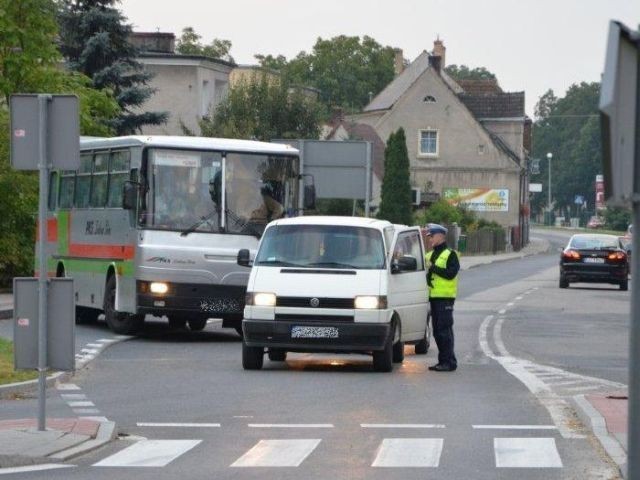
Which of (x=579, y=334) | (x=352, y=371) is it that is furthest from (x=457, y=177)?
(x=352, y=371)

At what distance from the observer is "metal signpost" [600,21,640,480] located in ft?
22.4

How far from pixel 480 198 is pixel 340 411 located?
96.1 metres

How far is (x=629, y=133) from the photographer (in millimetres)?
7008

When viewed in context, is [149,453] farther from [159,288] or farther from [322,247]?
[159,288]

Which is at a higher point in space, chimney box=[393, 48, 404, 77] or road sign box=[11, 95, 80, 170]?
chimney box=[393, 48, 404, 77]

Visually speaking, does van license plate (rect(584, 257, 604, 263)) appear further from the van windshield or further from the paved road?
the van windshield

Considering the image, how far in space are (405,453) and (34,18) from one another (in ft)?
97.5

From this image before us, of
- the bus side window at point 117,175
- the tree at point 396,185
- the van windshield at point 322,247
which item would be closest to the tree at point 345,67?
the tree at point 396,185

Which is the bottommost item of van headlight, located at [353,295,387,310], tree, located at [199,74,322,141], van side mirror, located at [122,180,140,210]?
van headlight, located at [353,295,387,310]

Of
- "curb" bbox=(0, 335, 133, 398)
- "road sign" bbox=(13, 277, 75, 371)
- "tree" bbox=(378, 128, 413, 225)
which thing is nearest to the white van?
"curb" bbox=(0, 335, 133, 398)

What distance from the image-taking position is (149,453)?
12.4 meters

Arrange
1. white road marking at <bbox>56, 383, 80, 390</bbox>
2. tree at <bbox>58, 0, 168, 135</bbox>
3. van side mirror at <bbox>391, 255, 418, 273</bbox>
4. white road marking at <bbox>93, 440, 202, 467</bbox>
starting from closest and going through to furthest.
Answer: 1. white road marking at <bbox>93, 440, 202, 467</bbox>
2. white road marking at <bbox>56, 383, 80, 390</bbox>
3. van side mirror at <bbox>391, 255, 418, 273</bbox>
4. tree at <bbox>58, 0, 168, 135</bbox>

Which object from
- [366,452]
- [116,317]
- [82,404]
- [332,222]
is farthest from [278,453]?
[116,317]

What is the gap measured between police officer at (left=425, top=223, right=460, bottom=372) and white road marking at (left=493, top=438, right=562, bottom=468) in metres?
6.80
